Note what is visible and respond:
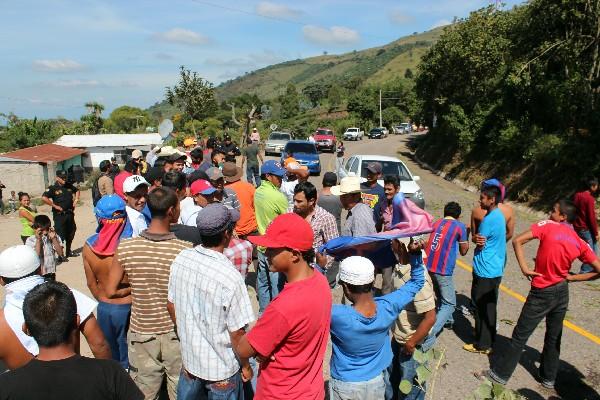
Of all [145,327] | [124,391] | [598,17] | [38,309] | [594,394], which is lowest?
[594,394]

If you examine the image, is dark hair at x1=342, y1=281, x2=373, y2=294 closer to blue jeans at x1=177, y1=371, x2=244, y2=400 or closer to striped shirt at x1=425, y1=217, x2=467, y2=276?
blue jeans at x1=177, y1=371, x2=244, y2=400

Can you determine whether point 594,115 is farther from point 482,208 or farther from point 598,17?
point 482,208

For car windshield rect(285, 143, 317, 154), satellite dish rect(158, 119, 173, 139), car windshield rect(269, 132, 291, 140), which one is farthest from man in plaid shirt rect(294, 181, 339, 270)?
car windshield rect(269, 132, 291, 140)

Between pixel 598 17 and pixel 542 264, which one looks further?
pixel 598 17

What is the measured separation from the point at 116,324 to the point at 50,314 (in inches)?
70.1

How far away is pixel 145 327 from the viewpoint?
339 centimetres

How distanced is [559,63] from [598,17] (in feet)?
7.56

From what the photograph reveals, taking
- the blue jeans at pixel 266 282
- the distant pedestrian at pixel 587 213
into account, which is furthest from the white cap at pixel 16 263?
the distant pedestrian at pixel 587 213

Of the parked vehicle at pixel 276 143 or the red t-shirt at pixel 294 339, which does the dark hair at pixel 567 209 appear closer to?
the red t-shirt at pixel 294 339

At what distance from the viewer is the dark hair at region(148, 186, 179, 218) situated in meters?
3.39

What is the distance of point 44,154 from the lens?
87.7ft

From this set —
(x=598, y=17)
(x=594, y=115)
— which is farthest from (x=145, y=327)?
(x=598, y=17)

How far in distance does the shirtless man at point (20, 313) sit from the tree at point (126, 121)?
223ft

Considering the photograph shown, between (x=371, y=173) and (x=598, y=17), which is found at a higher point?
(x=598, y=17)
